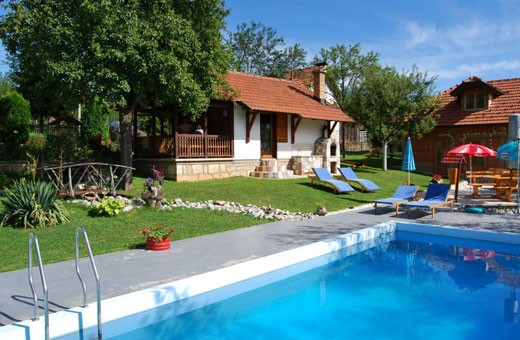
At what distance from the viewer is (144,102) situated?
15.6 m

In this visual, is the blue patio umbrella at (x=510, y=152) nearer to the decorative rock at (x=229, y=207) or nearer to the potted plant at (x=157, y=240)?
the decorative rock at (x=229, y=207)

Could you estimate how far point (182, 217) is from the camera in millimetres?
11312

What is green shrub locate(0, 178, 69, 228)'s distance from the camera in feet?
31.3

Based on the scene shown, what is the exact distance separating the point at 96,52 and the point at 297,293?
9301mm

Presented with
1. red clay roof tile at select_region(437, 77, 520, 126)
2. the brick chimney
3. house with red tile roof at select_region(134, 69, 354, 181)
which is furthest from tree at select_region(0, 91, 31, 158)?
red clay roof tile at select_region(437, 77, 520, 126)

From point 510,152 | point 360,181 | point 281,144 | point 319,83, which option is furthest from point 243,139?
point 510,152

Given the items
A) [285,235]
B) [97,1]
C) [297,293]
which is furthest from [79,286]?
[97,1]

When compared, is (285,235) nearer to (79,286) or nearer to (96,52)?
(79,286)

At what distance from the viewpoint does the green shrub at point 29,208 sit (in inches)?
376

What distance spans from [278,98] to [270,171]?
4.61 meters

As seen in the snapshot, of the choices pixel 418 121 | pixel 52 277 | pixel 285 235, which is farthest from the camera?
pixel 418 121

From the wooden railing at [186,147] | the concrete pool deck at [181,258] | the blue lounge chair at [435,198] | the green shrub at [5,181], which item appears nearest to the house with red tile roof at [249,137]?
the wooden railing at [186,147]

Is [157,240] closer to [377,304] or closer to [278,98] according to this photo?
[377,304]

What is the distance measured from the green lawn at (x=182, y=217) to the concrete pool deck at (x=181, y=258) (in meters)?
0.49
